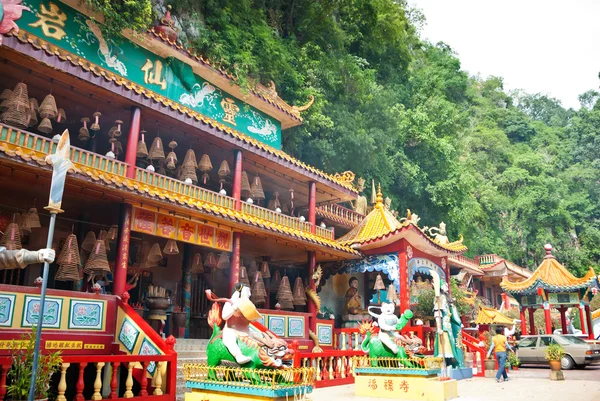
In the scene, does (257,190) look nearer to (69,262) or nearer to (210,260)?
(210,260)

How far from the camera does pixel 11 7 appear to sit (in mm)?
6777

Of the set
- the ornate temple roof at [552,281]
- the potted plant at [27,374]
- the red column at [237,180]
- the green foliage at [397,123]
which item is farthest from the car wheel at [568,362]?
the potted plant at [27,374]

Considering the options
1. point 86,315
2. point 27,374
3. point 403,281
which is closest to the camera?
point 27,374

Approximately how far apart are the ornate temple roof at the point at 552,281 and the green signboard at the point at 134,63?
14629 mm

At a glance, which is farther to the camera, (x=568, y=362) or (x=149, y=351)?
(x=568, y=362)

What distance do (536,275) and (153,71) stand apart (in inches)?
794

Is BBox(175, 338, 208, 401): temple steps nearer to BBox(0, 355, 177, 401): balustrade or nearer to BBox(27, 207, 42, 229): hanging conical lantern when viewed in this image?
BBox(0, 355, 177, 401): balustrade

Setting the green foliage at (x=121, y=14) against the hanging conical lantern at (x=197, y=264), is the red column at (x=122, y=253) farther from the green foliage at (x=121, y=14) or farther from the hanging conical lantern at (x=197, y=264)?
the green foliage at (x=121, y=14)

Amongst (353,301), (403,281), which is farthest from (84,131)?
(353,301)

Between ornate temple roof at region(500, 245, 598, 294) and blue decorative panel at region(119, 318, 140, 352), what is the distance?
2021cm

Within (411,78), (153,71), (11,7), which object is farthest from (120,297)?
(411,78)

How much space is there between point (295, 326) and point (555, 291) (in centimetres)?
1570

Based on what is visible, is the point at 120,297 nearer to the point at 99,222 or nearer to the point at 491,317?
the point at 99,222

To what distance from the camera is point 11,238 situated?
29.3ft
